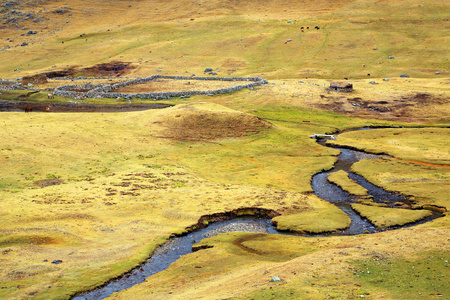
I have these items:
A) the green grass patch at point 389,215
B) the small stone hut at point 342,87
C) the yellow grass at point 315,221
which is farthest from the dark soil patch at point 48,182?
the small stone hut at point 342,87

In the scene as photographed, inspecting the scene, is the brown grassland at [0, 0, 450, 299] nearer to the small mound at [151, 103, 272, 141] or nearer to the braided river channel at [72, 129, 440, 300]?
the small mound at [151, 103, 272, 141]

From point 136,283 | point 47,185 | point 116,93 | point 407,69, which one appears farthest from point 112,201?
point 407,69

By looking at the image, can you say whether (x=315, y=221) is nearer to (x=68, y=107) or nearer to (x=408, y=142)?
(x=408, y=142)

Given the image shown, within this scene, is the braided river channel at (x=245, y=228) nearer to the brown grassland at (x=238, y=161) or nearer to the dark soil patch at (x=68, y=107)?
the brown grassland at (x=238, y=161)

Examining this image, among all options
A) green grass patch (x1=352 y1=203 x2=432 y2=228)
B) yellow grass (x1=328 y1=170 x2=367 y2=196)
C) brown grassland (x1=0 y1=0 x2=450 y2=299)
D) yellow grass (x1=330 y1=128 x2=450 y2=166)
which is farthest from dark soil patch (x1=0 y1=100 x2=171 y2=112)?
green grass patch (x1=352 y1=203 x2=432 y2=228)

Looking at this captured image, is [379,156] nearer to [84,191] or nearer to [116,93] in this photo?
[84,191]

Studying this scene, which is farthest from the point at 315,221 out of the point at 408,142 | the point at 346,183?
the point at 408,142

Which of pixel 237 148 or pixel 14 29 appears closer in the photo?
pixel 237 148
